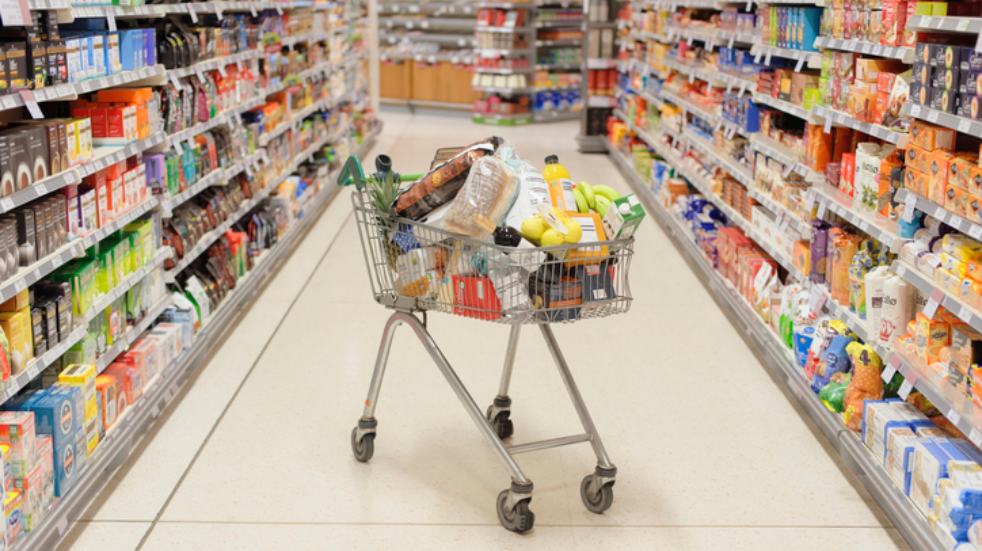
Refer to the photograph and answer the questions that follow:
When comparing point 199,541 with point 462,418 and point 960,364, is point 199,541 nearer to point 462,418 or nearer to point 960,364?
point 462,418

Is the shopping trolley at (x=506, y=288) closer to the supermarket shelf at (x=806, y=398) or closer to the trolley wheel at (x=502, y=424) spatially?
the trolley wheel at (x=502, y=424)

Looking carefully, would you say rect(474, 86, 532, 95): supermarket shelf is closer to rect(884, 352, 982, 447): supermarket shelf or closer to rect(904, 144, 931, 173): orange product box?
rect(904, 144, 931, 173): orange product box

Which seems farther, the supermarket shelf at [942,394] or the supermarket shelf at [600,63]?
the supermarket shelf at [600,63]

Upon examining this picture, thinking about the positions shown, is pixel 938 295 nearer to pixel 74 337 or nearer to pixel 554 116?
pixel 74 337

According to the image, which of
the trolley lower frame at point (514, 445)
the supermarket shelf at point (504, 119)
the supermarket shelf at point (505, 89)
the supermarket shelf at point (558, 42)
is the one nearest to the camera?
the trolley lower frame at point (514, 445)

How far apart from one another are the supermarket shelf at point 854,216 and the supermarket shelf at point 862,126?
0.95 feet

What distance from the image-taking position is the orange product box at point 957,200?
329cm

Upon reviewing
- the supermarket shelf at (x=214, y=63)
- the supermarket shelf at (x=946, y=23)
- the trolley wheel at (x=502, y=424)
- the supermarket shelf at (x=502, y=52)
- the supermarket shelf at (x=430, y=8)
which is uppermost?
the supermarket shelf at (x=430, y=8)

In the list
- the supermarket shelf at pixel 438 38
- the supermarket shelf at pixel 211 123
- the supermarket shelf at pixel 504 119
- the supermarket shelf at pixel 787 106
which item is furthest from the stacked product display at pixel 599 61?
the supermarket shelf at pixel 787 106

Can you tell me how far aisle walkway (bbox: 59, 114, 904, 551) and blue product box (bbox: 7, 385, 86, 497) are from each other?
0.61 feet

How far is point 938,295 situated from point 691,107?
14.9 feet

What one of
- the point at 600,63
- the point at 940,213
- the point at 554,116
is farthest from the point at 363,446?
the point at 554,116

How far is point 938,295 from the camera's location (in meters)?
3.38

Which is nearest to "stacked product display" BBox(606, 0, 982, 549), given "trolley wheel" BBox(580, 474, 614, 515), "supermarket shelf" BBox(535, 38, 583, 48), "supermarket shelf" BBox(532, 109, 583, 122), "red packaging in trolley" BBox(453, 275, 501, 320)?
"trolley wheel" BBox(580, 474, 614, 515)
